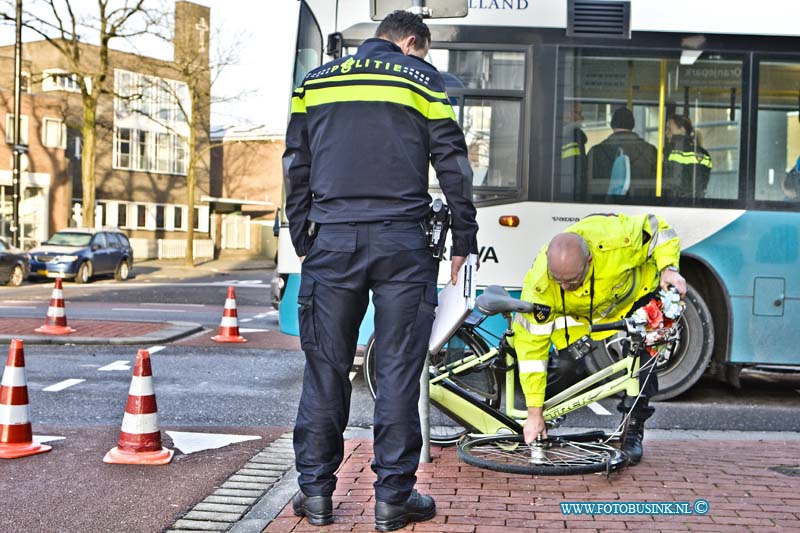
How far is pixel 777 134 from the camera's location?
8914 mm

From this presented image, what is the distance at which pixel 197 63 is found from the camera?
43.7 meters

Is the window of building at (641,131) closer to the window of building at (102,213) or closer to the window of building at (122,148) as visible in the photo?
the window of building at (102,213)

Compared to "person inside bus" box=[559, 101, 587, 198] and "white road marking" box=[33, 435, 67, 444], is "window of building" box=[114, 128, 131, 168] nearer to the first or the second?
"person inside bus" box=[559, 101, 587, 198]

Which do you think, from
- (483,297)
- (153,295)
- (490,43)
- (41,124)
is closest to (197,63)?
(41,124)

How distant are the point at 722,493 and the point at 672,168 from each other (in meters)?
4.33

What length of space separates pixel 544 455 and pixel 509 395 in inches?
18.8

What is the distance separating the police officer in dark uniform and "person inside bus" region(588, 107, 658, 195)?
4.60m

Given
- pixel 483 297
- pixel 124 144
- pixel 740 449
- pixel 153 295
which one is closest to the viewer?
pixel 483 297

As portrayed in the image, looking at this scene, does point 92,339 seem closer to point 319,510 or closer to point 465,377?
point 465,377

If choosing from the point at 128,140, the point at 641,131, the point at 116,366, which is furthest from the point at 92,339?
the point at 128,140

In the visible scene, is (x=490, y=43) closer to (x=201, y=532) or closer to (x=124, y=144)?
(x=201, y=532)

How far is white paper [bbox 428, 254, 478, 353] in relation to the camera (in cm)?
478

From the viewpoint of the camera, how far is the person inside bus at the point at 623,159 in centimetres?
880

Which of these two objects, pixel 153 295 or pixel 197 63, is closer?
pixel 153 295
